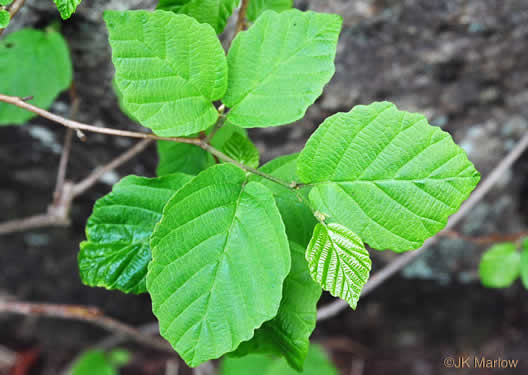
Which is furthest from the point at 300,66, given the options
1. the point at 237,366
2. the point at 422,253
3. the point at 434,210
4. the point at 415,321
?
the point at 415,321

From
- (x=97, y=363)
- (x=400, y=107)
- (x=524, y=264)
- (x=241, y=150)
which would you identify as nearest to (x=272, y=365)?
(x=97, y=363)

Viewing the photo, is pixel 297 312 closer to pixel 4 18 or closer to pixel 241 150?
pixel 241 150

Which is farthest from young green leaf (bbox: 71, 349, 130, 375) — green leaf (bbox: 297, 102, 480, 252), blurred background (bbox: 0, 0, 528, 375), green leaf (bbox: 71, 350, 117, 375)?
green leaf (bbox: 297, 102, 480, 252)

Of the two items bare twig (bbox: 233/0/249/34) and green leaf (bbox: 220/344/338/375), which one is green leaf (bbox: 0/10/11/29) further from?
green leaf (bbox: 220/344/338/375)

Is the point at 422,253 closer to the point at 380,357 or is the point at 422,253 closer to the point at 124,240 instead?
the point at 380,357

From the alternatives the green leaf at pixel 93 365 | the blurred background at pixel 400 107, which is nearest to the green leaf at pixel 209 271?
the blurred background at pixel 400 107

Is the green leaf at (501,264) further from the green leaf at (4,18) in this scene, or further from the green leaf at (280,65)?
the green leaf at (4,18)
